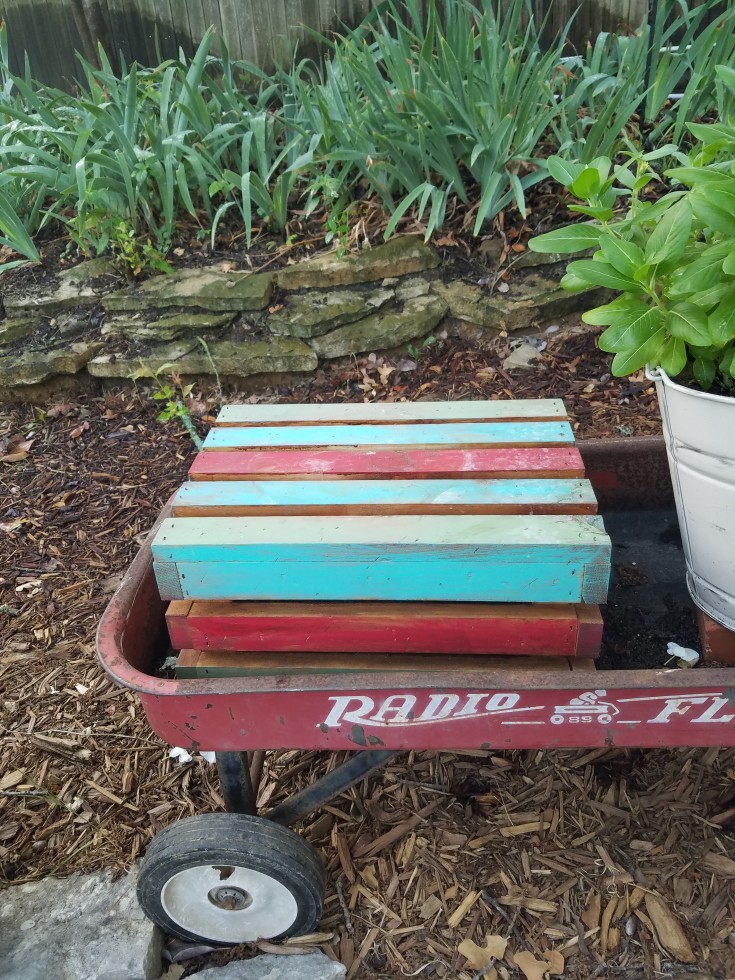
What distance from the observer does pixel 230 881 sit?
58.9 inches

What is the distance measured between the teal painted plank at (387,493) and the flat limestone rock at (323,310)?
1895 millimetres

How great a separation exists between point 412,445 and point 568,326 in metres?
1.93

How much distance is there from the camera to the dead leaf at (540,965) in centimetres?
156

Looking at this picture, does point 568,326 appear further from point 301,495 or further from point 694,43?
point 301,495

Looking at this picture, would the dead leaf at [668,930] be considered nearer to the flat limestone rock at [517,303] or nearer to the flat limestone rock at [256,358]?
the flat limestone rock at [517,303]

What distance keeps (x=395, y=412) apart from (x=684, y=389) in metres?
0.66

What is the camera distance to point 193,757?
2041 millimetres

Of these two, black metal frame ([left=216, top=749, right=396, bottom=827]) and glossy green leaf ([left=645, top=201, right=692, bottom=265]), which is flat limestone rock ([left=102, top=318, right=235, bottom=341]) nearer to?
black metal frame ([left=216, top=749, right=396, bottom=827])

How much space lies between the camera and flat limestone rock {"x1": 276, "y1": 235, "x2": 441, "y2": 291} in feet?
10.6

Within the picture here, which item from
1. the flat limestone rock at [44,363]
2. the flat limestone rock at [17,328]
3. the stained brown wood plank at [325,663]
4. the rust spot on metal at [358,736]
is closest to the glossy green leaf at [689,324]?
the stained brown wood plank at [325,663]

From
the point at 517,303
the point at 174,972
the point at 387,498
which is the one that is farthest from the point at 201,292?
the point at 174,972

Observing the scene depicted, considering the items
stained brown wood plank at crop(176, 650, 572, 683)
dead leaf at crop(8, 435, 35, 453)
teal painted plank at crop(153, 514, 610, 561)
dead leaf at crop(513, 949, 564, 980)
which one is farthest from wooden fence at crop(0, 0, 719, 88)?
dead leaf at crop(513, 949, 564, 980)

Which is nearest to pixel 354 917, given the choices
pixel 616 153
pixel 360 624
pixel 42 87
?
pixel 360 624

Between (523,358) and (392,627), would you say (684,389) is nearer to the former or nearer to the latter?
(392,627)
